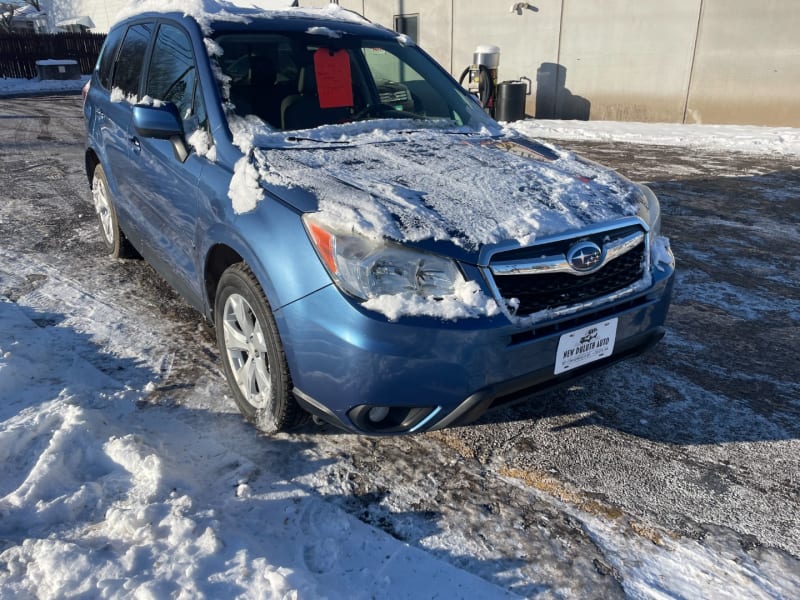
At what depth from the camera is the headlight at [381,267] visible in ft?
6.97

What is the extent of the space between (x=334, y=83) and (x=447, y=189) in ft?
4.35

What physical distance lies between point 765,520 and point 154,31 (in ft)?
13.2

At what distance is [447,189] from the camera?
2.49 m

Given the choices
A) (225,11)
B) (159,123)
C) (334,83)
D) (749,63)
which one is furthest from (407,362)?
(749,63)

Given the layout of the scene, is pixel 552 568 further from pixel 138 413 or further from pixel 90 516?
pixel 138 413

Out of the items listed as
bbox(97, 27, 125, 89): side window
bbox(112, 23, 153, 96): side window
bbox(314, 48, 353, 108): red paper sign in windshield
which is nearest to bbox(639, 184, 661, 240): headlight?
bbox(314, 48, 353, 108): red paper sign in windshield

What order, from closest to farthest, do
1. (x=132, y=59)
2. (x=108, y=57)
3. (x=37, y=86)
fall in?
(x=132, y=59) < (x=108, y=57) < (x=37, y=86)

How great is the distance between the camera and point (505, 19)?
49.7 ft

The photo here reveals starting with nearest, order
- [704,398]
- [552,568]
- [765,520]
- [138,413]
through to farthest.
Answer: [552,568]
[765,520]
[138,413]
[704,398]

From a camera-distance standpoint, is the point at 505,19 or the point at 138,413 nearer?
the point at 138,413

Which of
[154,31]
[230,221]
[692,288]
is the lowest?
[692,288]

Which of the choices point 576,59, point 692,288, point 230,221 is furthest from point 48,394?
point 576,59

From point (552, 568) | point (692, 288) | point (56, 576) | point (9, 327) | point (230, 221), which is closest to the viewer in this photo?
point (56, 576)

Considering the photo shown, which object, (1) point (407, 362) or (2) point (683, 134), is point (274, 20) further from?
(2) point (683, 134)
